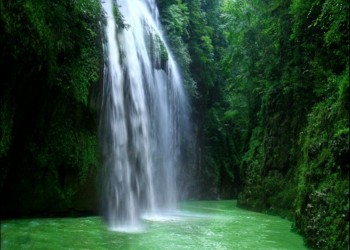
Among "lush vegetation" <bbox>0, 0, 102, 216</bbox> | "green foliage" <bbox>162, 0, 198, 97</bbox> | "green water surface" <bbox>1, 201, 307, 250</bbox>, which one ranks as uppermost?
"green foliage" <bbox>162, 0, 198, 97</bbox>

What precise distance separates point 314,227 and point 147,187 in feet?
20.8

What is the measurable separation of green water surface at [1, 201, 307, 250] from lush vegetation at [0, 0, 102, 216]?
0.77 meters

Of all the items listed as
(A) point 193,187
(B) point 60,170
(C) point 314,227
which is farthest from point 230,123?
(C) point 314,227

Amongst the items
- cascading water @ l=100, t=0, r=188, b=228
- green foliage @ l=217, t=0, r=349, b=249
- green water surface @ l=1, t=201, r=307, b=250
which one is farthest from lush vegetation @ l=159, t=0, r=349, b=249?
cascading water @ l=100, t=0, r=188, b=228

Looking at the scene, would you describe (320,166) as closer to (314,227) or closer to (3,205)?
(314,227)

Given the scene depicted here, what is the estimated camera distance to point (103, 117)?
10.4 meters

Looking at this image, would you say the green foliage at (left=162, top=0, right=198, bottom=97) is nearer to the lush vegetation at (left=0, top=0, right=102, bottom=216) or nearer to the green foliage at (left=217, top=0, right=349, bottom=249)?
the green foliage at (left=217, top=0, right=349, bottom=249)

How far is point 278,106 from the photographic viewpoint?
544 inches

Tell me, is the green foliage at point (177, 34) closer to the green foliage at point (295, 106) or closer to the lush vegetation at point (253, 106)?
the green foliage at point (295, 106)

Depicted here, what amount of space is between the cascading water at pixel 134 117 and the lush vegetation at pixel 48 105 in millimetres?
577

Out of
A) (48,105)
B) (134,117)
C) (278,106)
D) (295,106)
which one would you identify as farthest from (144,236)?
(278,106)

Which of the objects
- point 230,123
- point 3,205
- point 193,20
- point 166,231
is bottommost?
point 166,231

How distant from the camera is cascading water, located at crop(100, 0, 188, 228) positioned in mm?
10242

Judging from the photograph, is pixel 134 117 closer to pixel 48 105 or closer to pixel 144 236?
pixel 48 105
